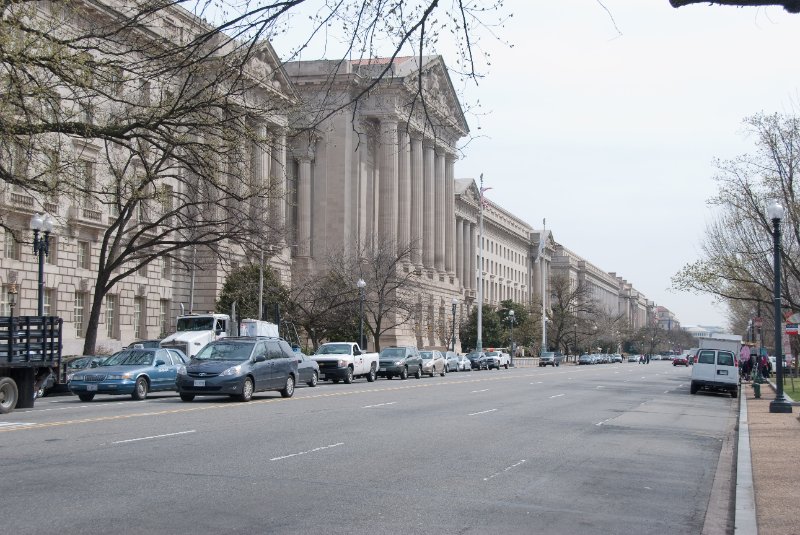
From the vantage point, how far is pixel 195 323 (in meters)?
42.9

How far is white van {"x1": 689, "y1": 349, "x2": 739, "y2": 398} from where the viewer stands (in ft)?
129

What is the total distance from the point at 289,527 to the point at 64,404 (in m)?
18.9

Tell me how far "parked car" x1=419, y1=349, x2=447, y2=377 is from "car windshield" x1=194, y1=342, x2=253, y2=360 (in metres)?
26.8

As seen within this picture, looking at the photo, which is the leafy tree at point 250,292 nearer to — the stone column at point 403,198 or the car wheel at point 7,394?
the stone column at point 403,198

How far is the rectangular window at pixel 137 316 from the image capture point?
2249 inches

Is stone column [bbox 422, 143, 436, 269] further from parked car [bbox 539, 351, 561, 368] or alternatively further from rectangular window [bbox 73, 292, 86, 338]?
rectangular window [bbox 73, 292, 86, 338]

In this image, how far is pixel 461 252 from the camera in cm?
12294

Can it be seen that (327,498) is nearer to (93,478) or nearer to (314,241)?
(93,478)

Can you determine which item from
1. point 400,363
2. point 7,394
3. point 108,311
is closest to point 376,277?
point 108,311

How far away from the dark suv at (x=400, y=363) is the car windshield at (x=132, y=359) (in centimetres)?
1894

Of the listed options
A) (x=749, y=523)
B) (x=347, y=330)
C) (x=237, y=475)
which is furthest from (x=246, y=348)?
(x=347, y=330)

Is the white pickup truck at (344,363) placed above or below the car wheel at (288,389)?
above

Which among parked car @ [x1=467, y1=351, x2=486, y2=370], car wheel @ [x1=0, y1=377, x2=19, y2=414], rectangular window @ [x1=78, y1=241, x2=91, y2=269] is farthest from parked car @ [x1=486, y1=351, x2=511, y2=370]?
car wheel @ [x1=0, y1=377, x2=19, y2=414]

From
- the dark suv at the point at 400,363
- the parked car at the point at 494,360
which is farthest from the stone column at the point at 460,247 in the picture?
the dark suv at the point at 400,363
